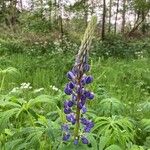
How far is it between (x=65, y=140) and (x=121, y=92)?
4999 millimetres

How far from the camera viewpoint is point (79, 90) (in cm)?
247

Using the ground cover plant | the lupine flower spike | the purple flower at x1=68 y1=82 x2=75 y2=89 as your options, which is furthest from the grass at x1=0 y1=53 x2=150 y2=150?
the purple flower at x1=68 y1=82 x2=75 y2=89

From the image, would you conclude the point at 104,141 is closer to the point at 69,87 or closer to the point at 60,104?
the point at 69,87

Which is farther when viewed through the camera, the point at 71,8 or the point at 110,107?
the point at 71,8

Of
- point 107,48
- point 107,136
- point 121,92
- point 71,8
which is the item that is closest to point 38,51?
point 107,48

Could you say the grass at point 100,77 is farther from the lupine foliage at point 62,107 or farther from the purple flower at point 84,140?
the purple flower at point 84,140

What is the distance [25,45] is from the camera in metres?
14.2

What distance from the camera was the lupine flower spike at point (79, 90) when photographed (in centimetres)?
238

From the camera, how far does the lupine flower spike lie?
238 centimetres

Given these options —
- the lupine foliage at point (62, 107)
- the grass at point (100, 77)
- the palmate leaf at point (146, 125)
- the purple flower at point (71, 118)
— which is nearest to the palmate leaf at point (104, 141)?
the lupine foliage at point (62, 107)

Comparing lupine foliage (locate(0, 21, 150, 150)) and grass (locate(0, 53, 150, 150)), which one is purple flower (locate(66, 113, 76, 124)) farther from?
grass (locate(0, 53, 150, 150))

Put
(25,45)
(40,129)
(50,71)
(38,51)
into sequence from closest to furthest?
(40,129) → (50,71) → (38,51) → (25,45)

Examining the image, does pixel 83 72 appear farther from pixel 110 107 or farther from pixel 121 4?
pixel 121 4

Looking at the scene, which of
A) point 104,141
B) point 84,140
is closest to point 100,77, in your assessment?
point 104,141
